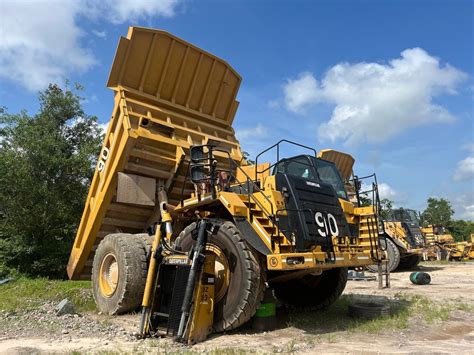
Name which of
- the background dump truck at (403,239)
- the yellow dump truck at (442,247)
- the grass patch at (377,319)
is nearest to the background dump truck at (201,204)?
the grass patch at (377,319)

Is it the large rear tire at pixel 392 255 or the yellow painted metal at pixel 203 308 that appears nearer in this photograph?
the yellow painted metal at pixel 203 308

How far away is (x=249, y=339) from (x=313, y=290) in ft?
8.23

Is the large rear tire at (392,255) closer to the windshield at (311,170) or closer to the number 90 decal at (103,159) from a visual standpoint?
the windshield at (311,170)

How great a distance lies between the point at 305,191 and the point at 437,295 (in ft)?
16.4

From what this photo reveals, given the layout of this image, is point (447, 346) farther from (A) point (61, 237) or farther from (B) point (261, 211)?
(A) point (61, 237)

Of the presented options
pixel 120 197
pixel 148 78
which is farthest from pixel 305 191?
pixel 148 78

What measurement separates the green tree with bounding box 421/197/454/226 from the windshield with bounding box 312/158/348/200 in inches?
1958

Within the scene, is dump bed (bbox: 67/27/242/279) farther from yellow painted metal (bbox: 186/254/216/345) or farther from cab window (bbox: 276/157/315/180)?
yellow painted metal (bbox: 186/254/216/345)

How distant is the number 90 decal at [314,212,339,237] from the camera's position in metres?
5.58

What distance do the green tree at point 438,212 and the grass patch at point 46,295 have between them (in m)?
51.1

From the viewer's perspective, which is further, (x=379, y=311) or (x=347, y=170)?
(x=347, y=170)

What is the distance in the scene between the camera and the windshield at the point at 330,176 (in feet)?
22.4

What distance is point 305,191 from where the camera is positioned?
584cm

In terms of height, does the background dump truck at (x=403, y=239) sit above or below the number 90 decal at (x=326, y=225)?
above
